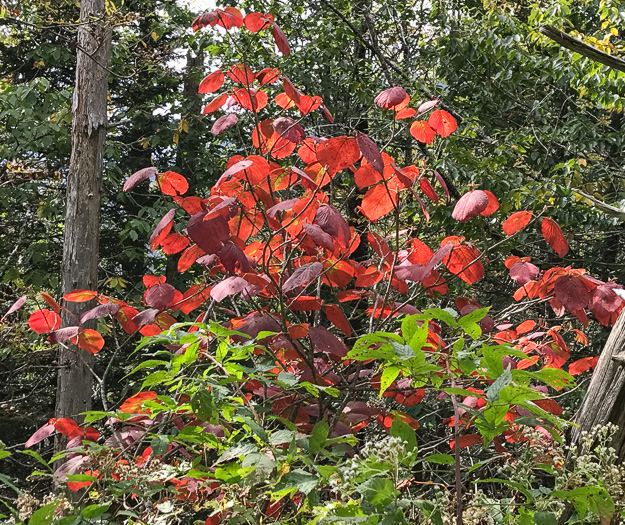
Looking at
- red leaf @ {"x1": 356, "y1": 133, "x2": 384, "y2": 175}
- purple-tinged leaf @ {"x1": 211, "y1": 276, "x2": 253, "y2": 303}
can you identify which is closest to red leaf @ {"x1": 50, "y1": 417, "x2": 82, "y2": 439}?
purple-tinged leaf @ {"x1": 211, "y1": 276, "x2": 253, "y2": 303}

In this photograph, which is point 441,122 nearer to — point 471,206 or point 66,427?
point 471,206

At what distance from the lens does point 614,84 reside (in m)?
4.03

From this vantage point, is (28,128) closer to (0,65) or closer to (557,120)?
(0,65)

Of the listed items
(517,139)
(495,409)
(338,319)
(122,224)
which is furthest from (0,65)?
(495,409)

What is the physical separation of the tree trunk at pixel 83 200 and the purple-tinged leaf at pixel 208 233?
2869 mm

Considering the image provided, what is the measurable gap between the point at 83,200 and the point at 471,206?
3.44 meters

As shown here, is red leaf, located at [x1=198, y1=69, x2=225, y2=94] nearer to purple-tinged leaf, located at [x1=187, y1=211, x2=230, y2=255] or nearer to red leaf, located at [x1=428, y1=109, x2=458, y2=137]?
purple-tinged leaf, located at [x1=187, y1=211, x2=230, y2=255]

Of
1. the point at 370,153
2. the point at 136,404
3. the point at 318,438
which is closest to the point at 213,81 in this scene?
the point at 370,153

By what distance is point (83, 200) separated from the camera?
14.6 feet

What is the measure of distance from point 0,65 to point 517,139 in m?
7.07

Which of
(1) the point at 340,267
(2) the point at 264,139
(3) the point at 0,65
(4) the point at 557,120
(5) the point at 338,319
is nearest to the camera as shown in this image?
(5) the point at 338,319

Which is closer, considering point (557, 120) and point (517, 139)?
point (517, 139)

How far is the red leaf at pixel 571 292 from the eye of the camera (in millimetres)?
1903

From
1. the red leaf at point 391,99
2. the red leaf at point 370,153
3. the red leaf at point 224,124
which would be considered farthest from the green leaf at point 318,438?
the red leaf at point 224,124
